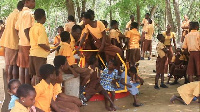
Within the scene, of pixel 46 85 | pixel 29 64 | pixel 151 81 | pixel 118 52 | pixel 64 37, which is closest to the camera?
pixel 46 85

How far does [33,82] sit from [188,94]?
10.2 ft

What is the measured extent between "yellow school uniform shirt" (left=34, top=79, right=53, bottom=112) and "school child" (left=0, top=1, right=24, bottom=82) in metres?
1.54

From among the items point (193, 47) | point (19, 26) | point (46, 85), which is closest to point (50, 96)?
point (46, 85)

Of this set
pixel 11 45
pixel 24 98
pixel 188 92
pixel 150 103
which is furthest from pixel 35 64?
pixel 188 92

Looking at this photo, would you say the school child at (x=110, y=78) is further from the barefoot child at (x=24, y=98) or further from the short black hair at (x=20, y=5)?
the barefoot child at (x=24, y=98)

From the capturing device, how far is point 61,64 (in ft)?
17.8

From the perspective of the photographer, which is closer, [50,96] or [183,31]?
[50,96]

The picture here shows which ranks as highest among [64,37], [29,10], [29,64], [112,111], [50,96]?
[29,10]

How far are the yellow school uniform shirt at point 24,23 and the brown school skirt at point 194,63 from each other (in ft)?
13.4

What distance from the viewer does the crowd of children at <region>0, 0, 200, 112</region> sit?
4.57 metres

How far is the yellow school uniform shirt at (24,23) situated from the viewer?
17.8 ft

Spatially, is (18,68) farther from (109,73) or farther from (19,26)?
(109,73)

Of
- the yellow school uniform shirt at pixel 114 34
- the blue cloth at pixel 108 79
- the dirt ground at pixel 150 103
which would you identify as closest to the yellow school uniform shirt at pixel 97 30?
the blue cloth at pixel 108 79

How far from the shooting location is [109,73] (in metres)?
6.66
